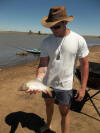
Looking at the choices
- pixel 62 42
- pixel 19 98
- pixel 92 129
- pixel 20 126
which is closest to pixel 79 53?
pixel 62 42

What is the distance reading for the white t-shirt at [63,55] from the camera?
8.30 ft

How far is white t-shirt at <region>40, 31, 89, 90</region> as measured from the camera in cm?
253

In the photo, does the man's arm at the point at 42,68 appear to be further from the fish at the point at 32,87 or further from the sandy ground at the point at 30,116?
the sandy ground at the point at 30,116

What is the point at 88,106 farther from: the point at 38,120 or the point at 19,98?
the point at 19,98

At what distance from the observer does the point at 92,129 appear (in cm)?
400

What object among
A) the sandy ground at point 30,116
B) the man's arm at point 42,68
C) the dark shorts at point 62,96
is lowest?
the sandy ground at point 30,116

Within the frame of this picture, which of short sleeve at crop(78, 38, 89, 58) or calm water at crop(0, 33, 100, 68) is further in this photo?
calm water at crop(0, 33, 100, 68)

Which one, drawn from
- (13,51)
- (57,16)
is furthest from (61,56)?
(13,51)

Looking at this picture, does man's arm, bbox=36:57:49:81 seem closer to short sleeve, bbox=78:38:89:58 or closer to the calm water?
short sleeve, bbox=78:38:89:58

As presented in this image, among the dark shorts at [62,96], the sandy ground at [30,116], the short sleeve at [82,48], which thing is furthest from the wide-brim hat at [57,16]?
the sandy ground at [30,116]

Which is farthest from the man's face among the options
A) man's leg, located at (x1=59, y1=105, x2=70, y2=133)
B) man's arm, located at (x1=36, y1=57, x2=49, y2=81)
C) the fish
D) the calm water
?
the calm water

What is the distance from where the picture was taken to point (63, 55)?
2.58 meters

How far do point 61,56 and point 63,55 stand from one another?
0.04m

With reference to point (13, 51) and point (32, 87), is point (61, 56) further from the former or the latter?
point (13, 51)
